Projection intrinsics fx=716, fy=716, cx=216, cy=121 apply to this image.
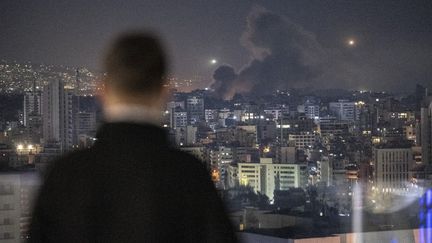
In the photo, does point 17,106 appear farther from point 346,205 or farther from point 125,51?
point 125,51

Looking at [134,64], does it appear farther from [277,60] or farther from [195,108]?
[277,60]

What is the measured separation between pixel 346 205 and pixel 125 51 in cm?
281

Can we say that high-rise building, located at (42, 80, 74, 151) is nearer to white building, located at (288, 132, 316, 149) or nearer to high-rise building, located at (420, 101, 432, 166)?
white building, located at (288, 132, 316, 149)

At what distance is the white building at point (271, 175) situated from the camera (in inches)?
138

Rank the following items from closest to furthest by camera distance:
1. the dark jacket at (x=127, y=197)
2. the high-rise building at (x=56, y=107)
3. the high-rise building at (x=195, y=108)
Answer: the dark jacket at (x=127, y=197) < the high-rise building at (x=56, y=107) < the high-rise building at (x=195, y=108)

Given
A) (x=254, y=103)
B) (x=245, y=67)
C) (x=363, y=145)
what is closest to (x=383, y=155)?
(x=363, y=145)

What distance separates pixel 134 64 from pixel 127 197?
14 centimetres

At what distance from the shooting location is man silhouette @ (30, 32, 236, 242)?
28.8 inches

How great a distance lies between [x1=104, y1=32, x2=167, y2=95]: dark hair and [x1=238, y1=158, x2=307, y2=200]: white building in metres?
→ 2.66

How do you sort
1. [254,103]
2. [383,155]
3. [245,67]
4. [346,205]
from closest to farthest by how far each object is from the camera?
[346,205] → [383,155] → [254,103] → [245,67]

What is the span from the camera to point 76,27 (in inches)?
179

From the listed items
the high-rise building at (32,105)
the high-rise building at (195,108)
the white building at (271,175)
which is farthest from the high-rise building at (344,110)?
the high-rise building at (32,105)

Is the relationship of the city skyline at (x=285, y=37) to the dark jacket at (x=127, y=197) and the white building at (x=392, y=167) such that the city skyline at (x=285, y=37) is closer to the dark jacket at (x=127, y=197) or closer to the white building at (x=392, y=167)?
the white building at (x=392, y=167)

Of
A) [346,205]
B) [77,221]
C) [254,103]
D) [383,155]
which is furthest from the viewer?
[254,103]
